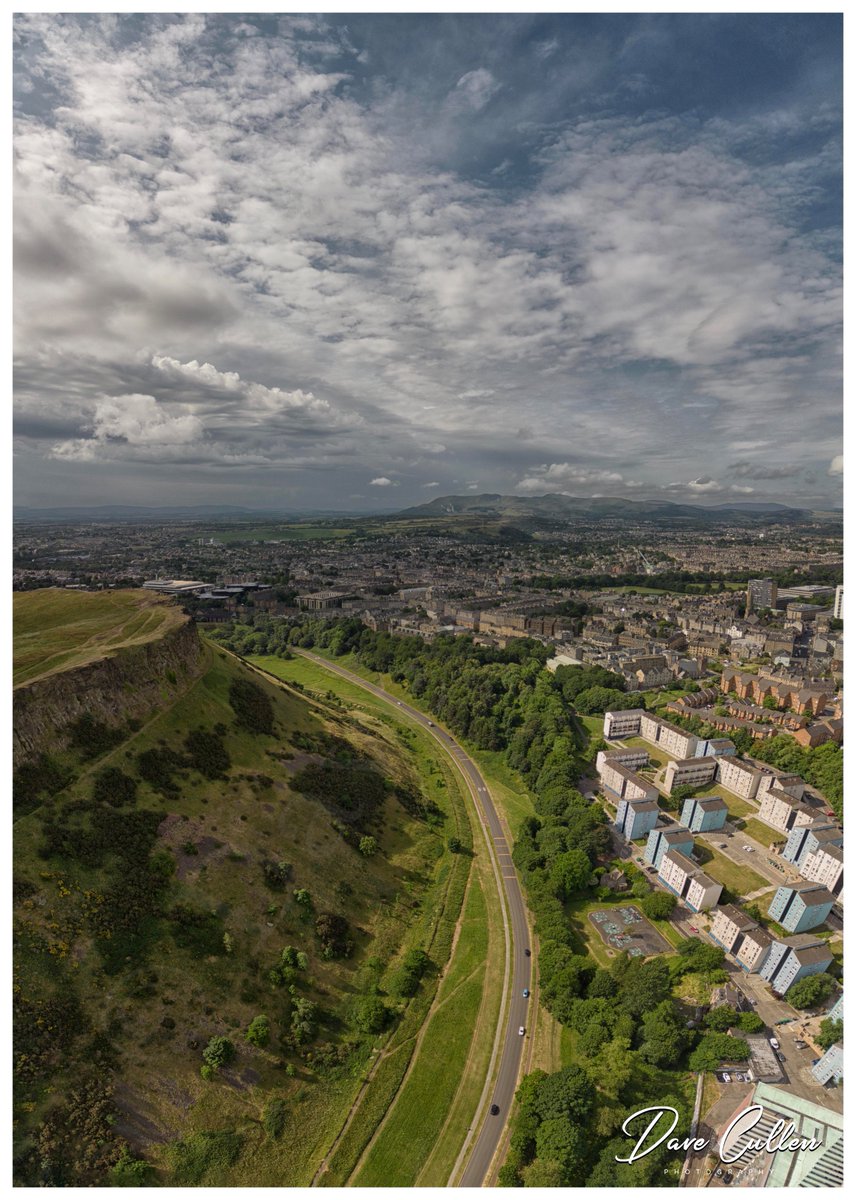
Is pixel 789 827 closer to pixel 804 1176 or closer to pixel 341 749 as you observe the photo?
pixel 804 1176

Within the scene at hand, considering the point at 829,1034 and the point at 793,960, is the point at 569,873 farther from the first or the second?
the point at 829,1034

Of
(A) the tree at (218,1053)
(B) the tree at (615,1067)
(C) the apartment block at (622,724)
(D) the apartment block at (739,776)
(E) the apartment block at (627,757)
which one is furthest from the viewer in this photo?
(C) the apartment block at (622,724)

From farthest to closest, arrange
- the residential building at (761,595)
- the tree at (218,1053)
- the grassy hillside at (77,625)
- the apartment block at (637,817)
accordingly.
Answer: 1. the residential building at (761,595)
2. the apartment block at (637,817)
3. the grassy hillside at (77,625)
4. the tree at (218,1053)

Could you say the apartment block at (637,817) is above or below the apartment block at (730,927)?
above

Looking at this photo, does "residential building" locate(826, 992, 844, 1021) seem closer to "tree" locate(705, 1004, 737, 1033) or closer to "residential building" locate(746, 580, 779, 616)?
"tree" locate(705, 1004, 737, 1033)

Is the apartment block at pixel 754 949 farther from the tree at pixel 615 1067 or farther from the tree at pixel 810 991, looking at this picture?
the tree at pixel 615 1067

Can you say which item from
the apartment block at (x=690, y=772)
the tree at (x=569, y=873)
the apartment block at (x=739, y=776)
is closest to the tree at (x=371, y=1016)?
the tree at (x=569, y=873)

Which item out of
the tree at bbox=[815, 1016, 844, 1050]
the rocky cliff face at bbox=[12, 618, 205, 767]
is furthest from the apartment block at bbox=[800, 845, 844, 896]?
the rocky cliff face at bbox=[12, 618, 205, 767]
